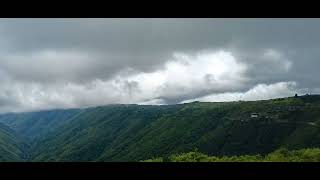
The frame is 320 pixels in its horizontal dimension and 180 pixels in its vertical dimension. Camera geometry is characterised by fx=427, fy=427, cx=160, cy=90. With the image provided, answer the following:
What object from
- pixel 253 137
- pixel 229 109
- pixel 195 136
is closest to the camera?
pixel 253 137
